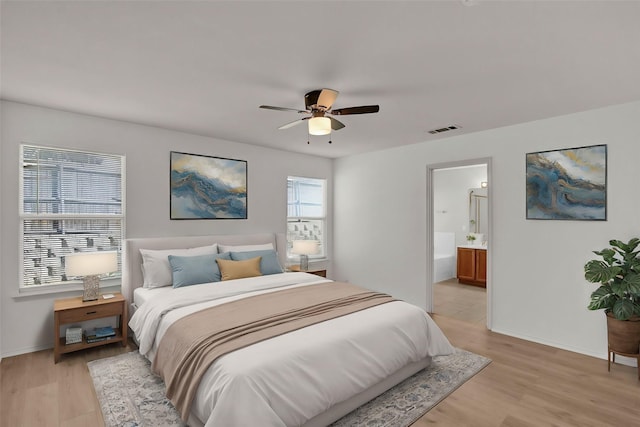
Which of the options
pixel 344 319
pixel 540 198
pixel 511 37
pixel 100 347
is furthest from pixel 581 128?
pixel 100 347

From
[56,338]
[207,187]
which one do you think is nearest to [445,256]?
[207,187]

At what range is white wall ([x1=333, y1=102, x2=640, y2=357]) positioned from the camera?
10.6ft

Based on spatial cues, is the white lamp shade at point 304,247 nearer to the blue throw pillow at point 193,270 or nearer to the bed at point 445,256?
the blue throw pillow at point 193,270

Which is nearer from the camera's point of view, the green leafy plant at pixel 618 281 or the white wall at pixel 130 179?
the green leafy plant at pixel 618 281

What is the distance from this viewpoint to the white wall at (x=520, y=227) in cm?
323

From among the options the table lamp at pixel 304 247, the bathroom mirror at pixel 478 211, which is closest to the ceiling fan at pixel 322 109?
the table lamp at pixel 304 247

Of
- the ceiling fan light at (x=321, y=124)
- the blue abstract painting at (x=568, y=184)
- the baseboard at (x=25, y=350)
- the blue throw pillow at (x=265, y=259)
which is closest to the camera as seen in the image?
the ceiling fan light at (x=321, y=124)

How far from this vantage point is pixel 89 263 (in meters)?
3.27

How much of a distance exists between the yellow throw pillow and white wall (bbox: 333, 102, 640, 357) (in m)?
2.26

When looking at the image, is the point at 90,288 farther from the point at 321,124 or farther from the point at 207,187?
the point at 321,124

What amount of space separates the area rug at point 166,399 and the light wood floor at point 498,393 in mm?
77

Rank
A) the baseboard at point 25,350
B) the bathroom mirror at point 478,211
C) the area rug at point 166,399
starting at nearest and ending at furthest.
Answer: the area rug at point 166,399
the baseboard at point 25,350
the bathroom mirror at point 478,211

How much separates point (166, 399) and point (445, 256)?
627cm

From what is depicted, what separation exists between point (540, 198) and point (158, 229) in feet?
14.9
